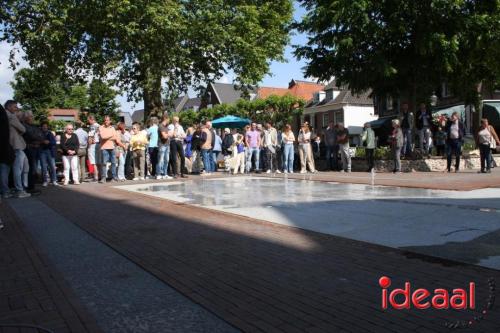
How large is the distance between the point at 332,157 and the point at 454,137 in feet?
14.3

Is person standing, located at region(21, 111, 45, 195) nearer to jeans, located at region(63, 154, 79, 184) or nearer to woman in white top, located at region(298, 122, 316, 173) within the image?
jeans, located at region(63, 154, 79, 184)

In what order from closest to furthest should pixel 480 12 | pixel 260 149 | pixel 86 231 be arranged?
pixel 86 231 → pixel 480 12 → pixel 260 149

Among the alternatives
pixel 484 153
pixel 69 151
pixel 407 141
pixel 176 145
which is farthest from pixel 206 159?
pixel 484 153

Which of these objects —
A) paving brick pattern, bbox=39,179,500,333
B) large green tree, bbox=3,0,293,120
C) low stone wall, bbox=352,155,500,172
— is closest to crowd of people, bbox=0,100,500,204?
low stone wall, bbox=352,155,500,172

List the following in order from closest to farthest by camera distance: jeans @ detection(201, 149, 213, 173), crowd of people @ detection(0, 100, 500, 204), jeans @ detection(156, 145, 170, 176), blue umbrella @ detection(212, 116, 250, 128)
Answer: crowd of people @ detection(0, 100, 500, 204), jeans @ detection(156, 145, 170, 176), jeans @ detection(201, 149, 213, 173), blue umbrella @ detection(212, 116, 250, 128)

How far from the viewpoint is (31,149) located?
12.1 meters

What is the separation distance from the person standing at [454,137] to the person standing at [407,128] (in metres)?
1.44

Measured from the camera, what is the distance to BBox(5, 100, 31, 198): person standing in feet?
32.1

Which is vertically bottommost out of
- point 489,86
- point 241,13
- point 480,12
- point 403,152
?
point 403,152

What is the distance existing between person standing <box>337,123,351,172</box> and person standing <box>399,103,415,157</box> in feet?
6.50

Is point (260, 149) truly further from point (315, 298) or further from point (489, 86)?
point (315, 298)

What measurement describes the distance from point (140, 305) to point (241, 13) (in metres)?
22.2

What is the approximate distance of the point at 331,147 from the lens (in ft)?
57.3

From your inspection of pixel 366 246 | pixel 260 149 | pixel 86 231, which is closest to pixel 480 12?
pixel 260 149
